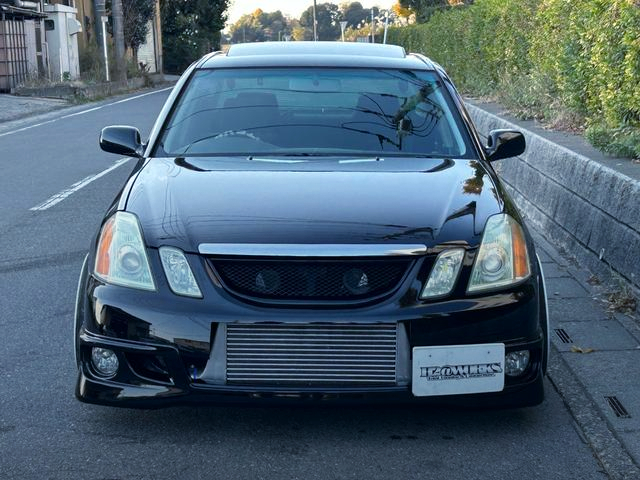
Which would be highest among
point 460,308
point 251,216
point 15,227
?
point 251,216

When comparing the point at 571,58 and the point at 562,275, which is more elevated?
the point at 571,58

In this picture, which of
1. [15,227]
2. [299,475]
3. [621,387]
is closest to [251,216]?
[299,475]

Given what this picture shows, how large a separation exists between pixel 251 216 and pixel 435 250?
2.42 ft

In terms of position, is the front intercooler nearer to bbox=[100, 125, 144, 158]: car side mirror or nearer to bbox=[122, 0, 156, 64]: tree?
bbox=[100, 125, 144, 158]: car side mirror

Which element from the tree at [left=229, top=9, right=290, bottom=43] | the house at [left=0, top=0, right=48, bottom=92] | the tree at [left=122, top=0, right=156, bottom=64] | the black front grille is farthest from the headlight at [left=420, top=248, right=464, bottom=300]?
the tree at [left=229, top=9, right=290, bottom=43]

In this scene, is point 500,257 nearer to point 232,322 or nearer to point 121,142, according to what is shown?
point 232,322

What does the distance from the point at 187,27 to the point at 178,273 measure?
189 ft

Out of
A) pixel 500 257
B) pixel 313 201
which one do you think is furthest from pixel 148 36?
pixel 500 257

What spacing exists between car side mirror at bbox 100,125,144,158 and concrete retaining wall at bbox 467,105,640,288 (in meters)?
2.83

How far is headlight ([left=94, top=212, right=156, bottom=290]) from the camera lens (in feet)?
13.1

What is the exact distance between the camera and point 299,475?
3750mm

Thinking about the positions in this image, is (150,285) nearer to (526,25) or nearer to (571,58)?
(571,58)

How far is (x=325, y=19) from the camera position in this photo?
421ft

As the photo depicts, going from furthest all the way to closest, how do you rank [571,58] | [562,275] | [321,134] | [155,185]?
[571,58] → [562,275] → [321,134] → [155,185]
